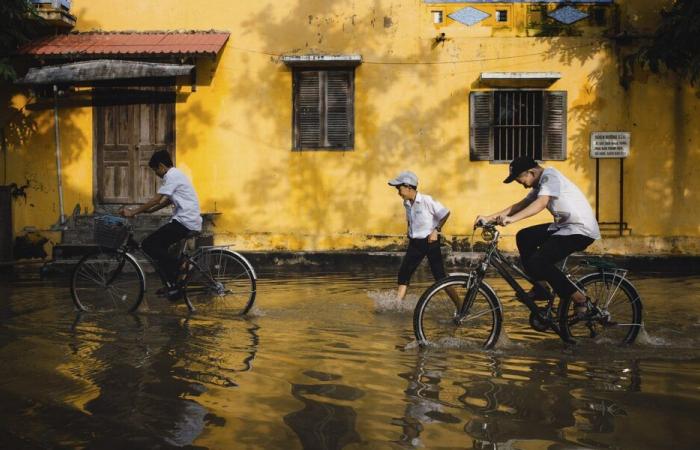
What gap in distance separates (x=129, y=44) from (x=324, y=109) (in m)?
3.49

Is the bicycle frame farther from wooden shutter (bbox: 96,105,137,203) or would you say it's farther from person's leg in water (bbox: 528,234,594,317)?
wooden shutter (bbox: 96,105,137,203)

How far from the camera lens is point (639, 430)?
4.05 meters

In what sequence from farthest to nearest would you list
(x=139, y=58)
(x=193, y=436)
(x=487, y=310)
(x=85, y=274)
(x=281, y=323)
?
(x=139, y=58) → (x=85, y=274) → (x=281, y=323) → (x=487, y=310) → (x=193, y=436)

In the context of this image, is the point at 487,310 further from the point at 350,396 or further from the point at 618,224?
the point at 618,224

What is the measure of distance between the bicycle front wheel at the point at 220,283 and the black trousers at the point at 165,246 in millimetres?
210

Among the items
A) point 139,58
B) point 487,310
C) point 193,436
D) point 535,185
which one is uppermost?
point 139,58

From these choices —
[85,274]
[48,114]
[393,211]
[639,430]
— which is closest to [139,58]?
[48,114]

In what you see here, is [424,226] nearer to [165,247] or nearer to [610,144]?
[165,247]

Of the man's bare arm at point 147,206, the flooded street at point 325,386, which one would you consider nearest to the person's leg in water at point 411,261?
the flooded street at point 325,386

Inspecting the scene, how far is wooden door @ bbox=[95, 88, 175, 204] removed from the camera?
13.5 metres

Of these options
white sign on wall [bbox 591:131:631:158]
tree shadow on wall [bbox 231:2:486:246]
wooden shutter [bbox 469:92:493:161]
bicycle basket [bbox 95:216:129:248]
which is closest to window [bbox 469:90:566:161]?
wooden shutter [bbox 469:92:493:161]

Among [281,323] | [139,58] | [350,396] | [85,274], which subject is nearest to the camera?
[350,396]

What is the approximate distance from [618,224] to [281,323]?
781 cm

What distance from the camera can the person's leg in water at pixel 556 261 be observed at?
614 centimetres
